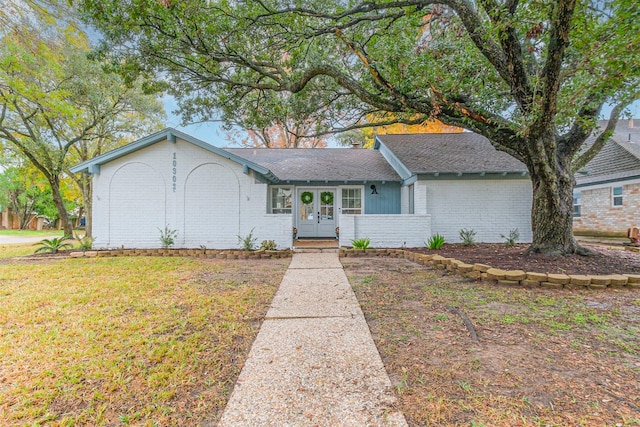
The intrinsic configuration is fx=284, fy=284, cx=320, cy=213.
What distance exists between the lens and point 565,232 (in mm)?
6930

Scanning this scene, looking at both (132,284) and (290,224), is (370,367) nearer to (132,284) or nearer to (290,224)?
(132,284)

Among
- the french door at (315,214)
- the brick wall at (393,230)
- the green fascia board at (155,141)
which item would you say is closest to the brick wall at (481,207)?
the brick wall at (393,230)

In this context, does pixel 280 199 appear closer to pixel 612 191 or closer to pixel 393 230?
pixel 393 230

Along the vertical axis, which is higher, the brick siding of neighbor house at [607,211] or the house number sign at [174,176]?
the house number sign at [174,176]

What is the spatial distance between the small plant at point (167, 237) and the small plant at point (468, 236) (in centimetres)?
1002

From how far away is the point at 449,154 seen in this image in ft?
37.8

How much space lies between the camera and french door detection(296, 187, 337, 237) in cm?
1233

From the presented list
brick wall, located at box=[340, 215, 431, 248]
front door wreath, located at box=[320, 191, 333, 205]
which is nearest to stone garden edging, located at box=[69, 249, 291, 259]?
brick wall, located at box=[340, 215, 431, 248]

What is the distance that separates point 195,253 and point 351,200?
21.1 feet

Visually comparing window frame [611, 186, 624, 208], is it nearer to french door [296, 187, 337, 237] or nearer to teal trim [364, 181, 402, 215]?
teal trim [364, 181, 402, 215]

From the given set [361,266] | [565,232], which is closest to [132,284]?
[361,266]

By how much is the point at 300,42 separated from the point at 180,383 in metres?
7.72

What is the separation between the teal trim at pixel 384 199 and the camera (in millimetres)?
11898

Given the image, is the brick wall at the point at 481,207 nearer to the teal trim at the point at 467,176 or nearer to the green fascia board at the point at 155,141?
the teal trim at the point at 467,176
